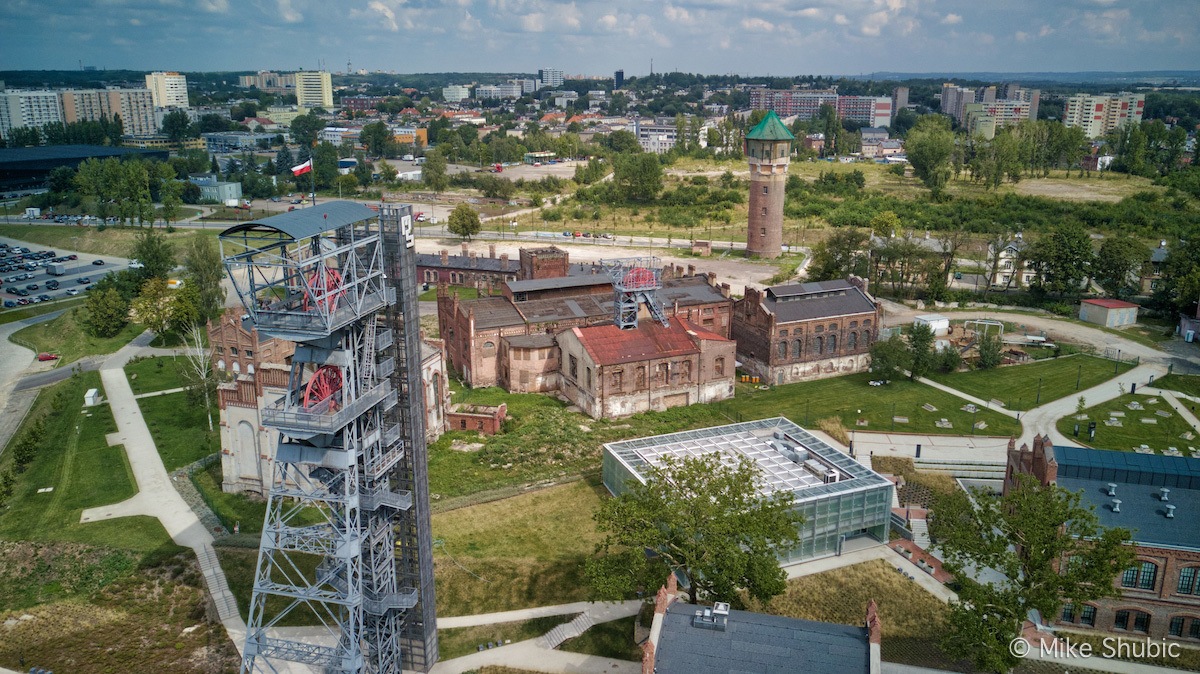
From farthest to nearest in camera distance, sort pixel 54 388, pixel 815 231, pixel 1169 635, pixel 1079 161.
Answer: pixel 1079 161 → pixel 815 231 → pixel 54 388 → pixel 1169 635

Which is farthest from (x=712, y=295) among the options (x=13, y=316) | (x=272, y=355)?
(x=13, y=316)

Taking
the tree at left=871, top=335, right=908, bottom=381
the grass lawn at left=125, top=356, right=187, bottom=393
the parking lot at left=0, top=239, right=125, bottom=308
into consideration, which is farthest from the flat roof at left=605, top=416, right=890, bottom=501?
the parking lot at left=0, top=239, right=125, bottom=308

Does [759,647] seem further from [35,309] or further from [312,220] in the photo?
[35,309]

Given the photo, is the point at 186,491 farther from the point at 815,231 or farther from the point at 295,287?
the point at 815,231

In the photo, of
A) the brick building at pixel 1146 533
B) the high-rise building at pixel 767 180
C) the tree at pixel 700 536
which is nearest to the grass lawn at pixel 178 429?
the tree at pixel 700 536

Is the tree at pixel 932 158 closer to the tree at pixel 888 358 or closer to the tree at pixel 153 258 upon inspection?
the tree at pixel 888 358

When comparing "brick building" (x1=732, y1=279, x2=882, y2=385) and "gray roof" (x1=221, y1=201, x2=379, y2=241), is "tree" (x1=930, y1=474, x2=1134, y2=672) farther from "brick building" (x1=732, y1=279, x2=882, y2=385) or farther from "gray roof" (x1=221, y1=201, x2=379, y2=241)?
"brick building" (x1=732, y1=279, x2=882, y2=385)
